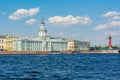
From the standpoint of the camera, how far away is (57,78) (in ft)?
99.1

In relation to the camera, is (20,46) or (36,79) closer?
(36,79)

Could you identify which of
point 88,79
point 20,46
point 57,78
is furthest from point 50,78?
point 20,46

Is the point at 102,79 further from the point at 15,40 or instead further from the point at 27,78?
the point at 15,40

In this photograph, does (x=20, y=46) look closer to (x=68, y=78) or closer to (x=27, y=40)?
(x=27, y=40)

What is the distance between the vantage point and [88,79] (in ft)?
97.6

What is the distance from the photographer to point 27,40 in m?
192

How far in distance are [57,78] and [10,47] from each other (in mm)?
168459

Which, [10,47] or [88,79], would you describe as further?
[10,47]

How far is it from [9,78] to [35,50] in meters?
167

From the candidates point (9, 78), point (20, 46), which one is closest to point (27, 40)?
point (20, 46)

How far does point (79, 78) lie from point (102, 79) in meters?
1.84

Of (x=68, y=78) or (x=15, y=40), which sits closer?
(x=68, y=78)

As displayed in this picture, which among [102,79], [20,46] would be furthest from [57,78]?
[20,46]

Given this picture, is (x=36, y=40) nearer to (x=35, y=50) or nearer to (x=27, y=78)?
(x=35, y=50)
